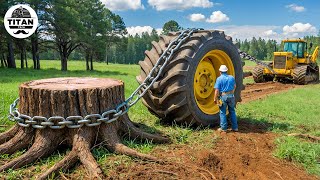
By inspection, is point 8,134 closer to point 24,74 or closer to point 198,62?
point 198,62

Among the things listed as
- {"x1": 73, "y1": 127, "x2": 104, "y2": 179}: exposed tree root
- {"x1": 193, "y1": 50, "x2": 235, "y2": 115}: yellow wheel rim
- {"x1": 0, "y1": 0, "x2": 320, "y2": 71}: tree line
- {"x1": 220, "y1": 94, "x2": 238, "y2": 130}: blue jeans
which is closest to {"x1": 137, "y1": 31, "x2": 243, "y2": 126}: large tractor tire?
Answer: {"x1": 193, "y1": 50, "x2": 235, "y2": 115}: yellow wheel rim

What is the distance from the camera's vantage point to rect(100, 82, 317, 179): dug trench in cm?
383

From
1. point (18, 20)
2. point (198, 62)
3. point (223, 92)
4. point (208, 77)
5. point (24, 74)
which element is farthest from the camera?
point (18, 20)

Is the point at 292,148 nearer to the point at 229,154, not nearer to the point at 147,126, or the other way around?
the point at 229,154

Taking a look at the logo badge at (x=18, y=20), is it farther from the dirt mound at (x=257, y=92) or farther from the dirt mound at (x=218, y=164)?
the dirt mound at (x=218, y=164)

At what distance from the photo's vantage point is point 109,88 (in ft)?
14.5

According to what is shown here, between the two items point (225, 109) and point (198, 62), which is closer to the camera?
point (198, 62)

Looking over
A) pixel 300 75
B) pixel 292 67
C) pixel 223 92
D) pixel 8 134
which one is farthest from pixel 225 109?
pixel 292 67

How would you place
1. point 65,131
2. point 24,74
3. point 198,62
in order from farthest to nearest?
1. point 24,74
2. point 198,62
3. point 65,131

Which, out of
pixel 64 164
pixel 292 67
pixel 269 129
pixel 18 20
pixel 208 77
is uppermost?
pixel 18 20

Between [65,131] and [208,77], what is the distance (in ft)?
10.7

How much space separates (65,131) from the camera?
422 centimetres

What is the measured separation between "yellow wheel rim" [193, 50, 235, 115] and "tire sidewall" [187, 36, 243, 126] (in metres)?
0.10

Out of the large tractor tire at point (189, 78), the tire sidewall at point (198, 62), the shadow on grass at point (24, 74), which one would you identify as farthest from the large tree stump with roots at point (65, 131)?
the shadow on grass at point (24, 74)
